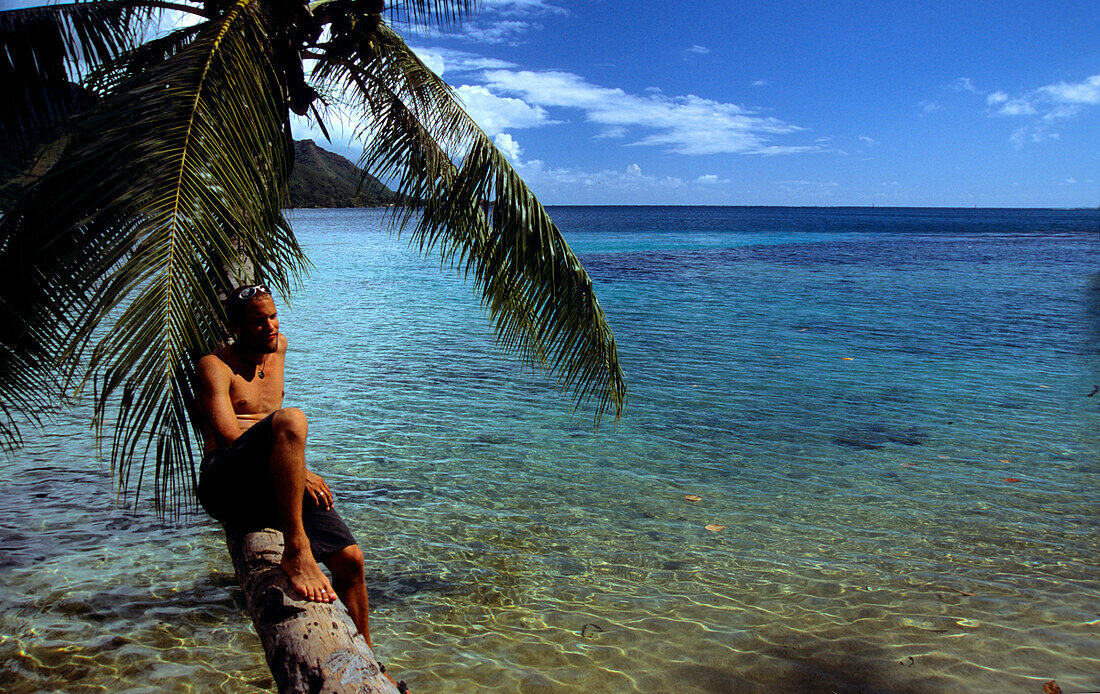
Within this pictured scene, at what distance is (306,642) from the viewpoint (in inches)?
102

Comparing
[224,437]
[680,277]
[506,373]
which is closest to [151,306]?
[224,437]

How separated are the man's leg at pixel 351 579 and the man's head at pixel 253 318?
42.9 inches

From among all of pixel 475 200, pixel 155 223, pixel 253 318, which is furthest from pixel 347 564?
pixel 475 200

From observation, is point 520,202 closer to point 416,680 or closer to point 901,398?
point 416,680

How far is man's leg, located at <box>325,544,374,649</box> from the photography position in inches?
140

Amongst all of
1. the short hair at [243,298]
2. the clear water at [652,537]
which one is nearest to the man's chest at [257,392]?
the short hair at [243,298]

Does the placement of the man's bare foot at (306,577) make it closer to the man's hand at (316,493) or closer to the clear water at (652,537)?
the man's hand at (316,493)

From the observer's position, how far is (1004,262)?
36688 mm

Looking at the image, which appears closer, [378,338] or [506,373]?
[506,373]

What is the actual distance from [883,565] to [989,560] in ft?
2.91

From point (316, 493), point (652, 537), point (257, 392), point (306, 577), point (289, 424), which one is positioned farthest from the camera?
point (652, 537)

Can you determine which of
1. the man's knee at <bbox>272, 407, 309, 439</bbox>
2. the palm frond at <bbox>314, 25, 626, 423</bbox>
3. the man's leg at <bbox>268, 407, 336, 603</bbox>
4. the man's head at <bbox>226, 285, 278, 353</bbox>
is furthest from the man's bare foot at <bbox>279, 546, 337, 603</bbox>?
the palm frond at <bbox>314, 25, 626, 423</bbox>

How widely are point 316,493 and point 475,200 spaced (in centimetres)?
278

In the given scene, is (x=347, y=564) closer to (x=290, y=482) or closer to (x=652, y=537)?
(x=290, y=482)
